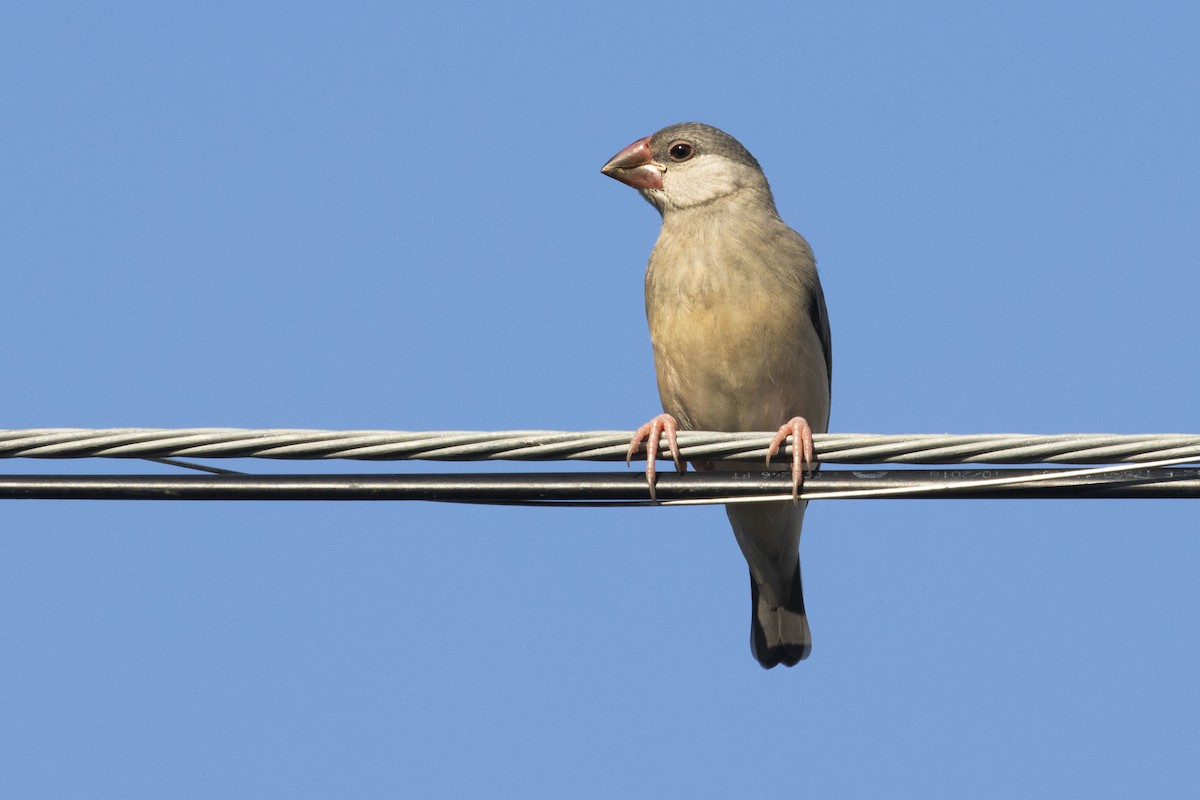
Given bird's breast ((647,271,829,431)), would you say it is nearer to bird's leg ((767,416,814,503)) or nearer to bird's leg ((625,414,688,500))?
bird's leg ((625,414,688,500))

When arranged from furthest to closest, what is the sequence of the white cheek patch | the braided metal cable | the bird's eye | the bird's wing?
the bird's eye < the white cheek patch < the bird's wing < the braided metal cable

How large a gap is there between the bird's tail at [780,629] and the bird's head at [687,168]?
2.54 m

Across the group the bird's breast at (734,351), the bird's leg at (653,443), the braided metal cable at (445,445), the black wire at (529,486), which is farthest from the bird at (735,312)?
the braided metal cable at (445,445)

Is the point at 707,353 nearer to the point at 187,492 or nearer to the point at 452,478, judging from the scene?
the point at 452,478

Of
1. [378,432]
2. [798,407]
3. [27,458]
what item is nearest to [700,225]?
[798,407]

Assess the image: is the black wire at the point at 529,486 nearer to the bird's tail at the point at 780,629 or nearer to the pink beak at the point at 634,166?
the bird's tail at the point at 780,629

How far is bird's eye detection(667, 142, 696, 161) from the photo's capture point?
9281 mm

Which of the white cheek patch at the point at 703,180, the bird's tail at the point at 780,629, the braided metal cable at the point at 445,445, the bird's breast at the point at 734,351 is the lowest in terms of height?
the bird's tail at the point at 780,629

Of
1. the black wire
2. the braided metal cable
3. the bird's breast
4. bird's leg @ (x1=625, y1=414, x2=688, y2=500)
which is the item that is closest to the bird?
the bird's breast

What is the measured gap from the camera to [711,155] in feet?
30.2

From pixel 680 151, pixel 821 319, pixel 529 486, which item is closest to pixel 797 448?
pixel 529 486

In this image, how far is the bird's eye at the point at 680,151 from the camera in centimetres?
928

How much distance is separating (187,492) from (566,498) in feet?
4.63

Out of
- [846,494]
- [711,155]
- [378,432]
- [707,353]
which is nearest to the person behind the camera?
[378,432]
